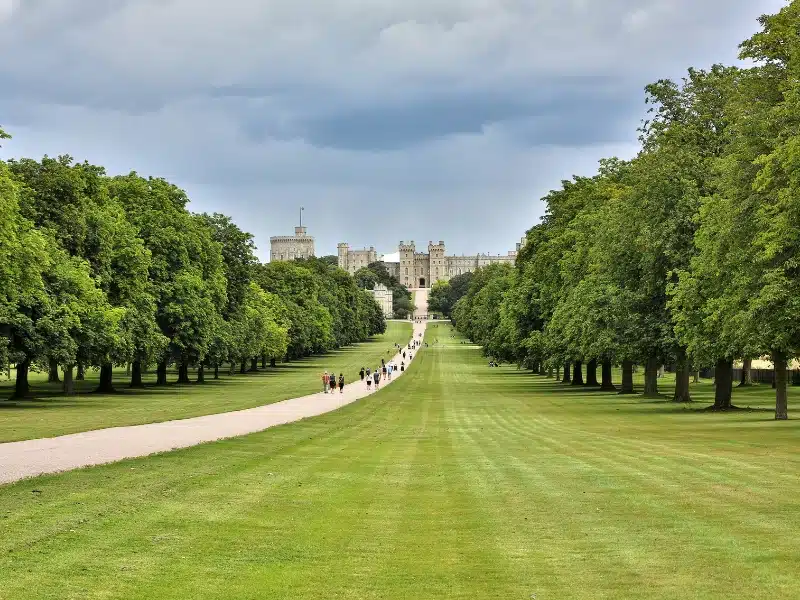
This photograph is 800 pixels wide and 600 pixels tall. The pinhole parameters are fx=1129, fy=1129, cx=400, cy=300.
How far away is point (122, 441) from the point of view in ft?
90.7

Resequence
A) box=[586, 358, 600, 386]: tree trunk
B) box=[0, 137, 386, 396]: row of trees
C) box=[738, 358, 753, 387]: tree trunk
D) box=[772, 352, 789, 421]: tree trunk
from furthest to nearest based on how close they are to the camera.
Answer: box=[738, 358, 753, 387]: tree trunk → box=[586, 358, 600, 386]: tree trunk → box=[0, 137, 386, 396]: row of trees → box=[772, 352, 789, 421]: tree trunk

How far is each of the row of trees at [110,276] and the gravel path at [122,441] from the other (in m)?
10.8

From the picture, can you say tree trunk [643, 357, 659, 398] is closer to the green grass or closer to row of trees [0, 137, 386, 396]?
row of trees [0, 137, 386, 396]

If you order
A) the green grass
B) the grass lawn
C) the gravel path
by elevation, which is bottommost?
the grass lawn

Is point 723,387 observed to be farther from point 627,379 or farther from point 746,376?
point 746,376

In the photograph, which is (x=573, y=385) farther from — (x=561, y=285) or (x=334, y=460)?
(x=334, y=460)

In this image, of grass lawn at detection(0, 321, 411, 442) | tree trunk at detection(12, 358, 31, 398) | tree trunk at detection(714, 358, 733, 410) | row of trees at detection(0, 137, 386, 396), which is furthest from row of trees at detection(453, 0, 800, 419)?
tree trunk at detection(12, 358, 31, 398)

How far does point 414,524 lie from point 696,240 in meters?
29.9

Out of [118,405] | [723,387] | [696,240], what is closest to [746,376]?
[723,387]

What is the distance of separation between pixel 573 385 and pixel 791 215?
52188 mm

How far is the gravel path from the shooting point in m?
21.1

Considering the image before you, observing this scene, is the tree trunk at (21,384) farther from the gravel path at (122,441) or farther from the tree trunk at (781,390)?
the tree trunk at (781,390)

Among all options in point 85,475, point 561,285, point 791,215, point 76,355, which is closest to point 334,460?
point 85,475

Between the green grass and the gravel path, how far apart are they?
1.21m
